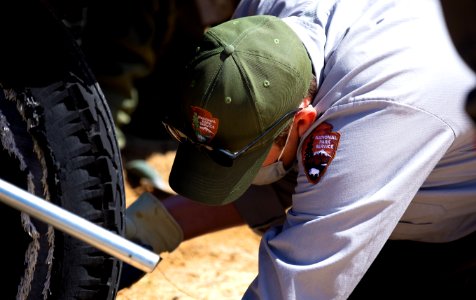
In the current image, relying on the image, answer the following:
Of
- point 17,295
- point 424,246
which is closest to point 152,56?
point 424,246

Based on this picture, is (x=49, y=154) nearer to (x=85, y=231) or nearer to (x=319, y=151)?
(x=85, y=231)

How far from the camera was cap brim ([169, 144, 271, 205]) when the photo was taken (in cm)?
Result: 224

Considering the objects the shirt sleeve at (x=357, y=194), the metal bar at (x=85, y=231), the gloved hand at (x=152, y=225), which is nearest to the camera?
the metal bar at (x=85, y=231)

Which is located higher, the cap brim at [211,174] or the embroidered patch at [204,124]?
the embroidered patch at [204,124]

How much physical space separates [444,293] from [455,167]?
55cm

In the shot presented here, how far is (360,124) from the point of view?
2.10m

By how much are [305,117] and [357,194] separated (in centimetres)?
27

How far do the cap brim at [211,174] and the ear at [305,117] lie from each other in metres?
0.09

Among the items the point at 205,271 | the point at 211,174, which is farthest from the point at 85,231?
the point at 205,271

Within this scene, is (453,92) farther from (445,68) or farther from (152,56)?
(152,56)

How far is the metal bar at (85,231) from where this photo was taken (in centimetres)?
177

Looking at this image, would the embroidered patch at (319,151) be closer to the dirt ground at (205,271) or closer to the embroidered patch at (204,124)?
the embroidered patch at (204,124)

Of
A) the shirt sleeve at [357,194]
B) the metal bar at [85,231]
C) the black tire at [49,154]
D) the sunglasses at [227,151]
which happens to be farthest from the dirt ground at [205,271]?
the metal bar at [85,231]

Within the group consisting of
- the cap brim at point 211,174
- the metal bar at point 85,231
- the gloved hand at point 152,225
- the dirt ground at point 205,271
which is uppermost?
the metal bar at point 85,231
